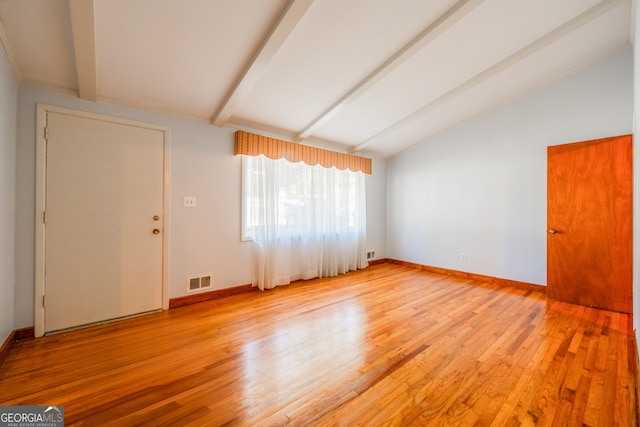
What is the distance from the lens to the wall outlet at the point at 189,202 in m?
2.93

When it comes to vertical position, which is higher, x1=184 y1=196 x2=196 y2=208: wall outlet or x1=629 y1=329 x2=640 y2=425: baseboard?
x1=184 y1=196 x2=196 y2=208: wall outlet

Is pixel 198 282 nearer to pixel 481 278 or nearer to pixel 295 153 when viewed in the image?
pixel 295 153

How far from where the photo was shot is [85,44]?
6.07 ft

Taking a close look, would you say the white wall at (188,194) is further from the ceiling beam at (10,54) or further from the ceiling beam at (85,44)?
the ceiling beam at (85,44)

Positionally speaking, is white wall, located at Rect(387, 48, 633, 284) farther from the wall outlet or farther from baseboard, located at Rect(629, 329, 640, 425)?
the wall outlet

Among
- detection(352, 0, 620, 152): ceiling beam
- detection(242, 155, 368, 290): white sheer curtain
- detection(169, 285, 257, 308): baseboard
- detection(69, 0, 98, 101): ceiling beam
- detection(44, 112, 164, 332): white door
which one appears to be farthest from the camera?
detection(242, 155, 368, 290): white sheer curtain

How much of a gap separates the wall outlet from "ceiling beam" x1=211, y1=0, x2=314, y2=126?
3.26 ft

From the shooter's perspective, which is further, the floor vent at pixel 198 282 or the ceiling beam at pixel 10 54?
the floor vent at pixel 198 282

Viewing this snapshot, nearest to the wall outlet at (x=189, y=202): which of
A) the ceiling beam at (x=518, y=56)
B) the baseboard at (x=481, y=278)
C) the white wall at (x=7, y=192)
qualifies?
the white wall at (x=7, y=192)

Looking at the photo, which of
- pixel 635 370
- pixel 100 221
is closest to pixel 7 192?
pixel 100 221

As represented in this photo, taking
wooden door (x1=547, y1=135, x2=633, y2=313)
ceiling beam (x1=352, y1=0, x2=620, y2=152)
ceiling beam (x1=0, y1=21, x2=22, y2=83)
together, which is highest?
ceiling beam (x1=352, y1=0, x2=620, y2=152)

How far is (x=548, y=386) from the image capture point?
1.56 metres

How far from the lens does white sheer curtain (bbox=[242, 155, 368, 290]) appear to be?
3.44 m

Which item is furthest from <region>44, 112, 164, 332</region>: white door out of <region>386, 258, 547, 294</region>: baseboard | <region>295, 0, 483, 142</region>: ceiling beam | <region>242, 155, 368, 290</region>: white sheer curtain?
<region>386, 258, 547, 294</region>: baseboard
